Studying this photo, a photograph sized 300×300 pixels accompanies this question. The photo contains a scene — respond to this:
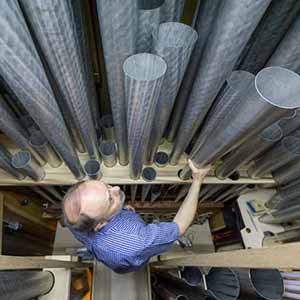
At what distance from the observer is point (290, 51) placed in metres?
0.59

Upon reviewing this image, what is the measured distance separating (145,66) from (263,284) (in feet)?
2.26

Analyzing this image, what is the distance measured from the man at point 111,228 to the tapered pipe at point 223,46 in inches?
15.8

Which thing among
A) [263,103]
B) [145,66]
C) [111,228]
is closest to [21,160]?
[111,228]

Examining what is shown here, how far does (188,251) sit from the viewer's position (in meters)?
2.12

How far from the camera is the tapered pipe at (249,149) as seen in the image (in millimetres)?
843

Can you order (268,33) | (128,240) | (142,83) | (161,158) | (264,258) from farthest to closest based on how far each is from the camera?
(161,158)
(128,240)
(268,33)
(142,83)
(264,258)

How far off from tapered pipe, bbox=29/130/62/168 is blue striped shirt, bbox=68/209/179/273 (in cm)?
38

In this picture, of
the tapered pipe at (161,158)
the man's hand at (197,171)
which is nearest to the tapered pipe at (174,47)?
the man's hand at (197,171)

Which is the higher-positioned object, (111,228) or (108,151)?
(108,151)

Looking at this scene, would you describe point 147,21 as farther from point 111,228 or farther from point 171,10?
point 111,228

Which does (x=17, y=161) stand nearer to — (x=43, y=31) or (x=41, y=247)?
(x=43, y=31)

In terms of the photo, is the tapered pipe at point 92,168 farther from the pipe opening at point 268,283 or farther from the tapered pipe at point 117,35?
the pipe opening at point 268,283

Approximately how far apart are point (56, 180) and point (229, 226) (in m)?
1.30

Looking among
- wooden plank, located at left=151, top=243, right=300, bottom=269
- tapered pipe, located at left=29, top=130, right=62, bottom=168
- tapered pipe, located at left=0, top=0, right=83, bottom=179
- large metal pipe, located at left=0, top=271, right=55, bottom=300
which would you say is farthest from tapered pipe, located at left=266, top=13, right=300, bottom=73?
large metal pipe, located at left=0, top=271, right=55, bottom=300
